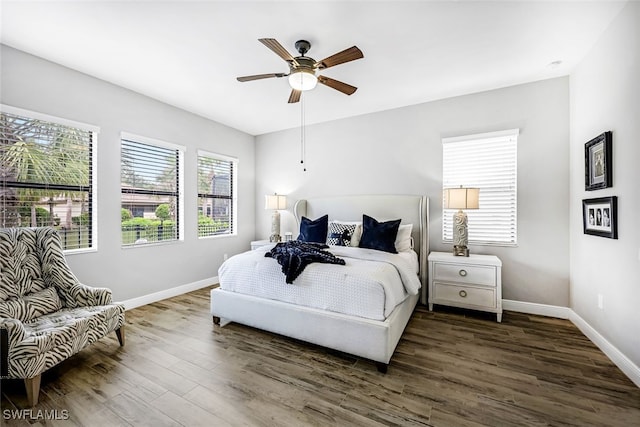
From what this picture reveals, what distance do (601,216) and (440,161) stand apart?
1756mm

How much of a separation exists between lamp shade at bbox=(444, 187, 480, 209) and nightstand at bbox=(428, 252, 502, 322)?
0.62 metres

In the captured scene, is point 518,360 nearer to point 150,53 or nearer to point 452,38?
point 452,38

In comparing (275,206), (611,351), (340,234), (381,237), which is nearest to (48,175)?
(275,206)

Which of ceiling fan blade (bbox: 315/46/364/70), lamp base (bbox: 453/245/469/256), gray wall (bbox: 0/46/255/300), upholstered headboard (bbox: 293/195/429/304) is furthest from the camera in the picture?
upholstered headboard (bbox: 293/195/429/304)

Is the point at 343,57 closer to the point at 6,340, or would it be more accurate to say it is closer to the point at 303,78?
the point at 303,78

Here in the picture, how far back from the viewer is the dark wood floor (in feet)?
5.48

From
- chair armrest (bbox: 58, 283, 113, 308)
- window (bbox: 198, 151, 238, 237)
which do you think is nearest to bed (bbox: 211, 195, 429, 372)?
chair armrest (bbox: 58, 283, 113, 308)

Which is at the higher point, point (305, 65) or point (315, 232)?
point (305, 65)

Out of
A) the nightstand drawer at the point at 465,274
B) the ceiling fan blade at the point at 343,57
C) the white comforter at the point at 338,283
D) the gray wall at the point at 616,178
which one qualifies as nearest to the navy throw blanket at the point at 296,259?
the white comforter at the point at 338,283

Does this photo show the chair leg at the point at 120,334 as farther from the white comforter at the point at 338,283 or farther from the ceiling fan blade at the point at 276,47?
the ceiling fan blade at the point at 276,47

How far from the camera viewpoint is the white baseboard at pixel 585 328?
2.03 metres

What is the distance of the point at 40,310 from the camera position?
7.38 feet

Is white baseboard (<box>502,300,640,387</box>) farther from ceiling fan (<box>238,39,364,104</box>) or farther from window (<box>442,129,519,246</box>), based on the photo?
ceiling fan (<box>238,39,364,104</box>)

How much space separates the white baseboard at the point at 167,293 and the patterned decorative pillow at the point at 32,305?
105 cm
